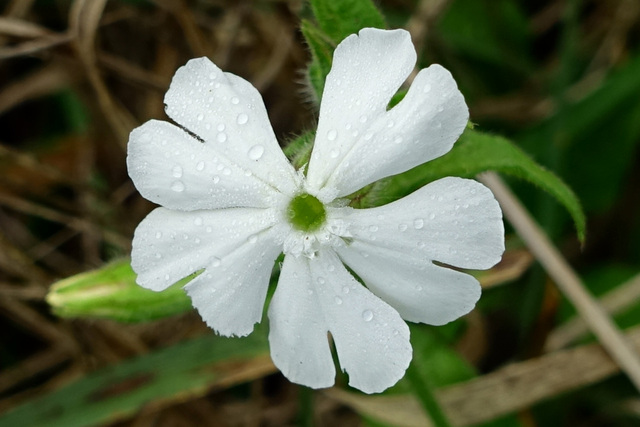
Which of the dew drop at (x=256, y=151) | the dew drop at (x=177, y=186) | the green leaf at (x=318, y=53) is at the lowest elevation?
the dew drop at (x=256, y=151)

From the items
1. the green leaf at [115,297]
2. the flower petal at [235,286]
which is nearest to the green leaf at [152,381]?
the green leaf at [115,297]

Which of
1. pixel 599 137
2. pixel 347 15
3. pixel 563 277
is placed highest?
pixel 347 15

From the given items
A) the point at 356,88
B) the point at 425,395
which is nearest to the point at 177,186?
the point at 356,88

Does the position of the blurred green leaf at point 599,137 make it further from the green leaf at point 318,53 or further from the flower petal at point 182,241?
the flower petal at point 182,241

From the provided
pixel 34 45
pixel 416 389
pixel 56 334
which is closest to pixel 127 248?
pixel 56 334

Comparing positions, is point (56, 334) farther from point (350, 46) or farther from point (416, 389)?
point (350, 46)

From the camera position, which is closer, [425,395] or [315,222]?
[315,222]

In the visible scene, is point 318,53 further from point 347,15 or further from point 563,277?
point 563,277
